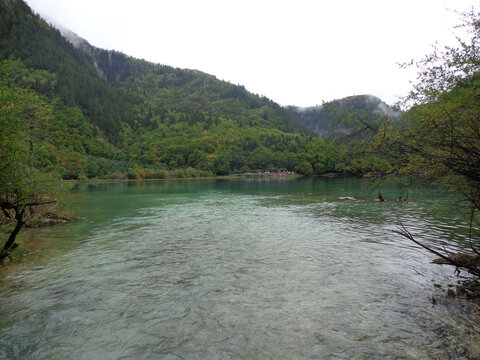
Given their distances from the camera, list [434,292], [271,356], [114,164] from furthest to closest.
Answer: [114,164]
[434,292]
[271,356]

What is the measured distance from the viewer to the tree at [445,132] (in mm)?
7129

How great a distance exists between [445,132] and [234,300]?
322 inches

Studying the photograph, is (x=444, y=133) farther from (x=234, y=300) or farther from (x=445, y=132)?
(x=234, y=300)

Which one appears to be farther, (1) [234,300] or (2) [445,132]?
(1) [234,300]

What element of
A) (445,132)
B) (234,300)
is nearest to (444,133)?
(445,132)

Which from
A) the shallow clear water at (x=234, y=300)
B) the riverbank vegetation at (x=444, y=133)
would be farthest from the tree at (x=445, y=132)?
the shallow clear water at (x=234, y=300)

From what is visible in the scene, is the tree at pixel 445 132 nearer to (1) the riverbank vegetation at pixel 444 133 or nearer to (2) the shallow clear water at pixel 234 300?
(1) the riverbank vegetation at pixel 444 133

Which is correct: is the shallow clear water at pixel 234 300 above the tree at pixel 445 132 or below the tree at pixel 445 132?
below

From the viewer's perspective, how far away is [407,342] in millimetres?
7027

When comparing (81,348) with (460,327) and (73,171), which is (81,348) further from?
(73,171)

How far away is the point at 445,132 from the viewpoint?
7.22m

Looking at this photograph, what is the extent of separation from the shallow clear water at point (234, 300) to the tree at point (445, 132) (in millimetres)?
2478

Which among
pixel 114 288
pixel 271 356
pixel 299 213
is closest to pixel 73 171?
pixel 299 213

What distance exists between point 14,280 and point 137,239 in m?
7.85
